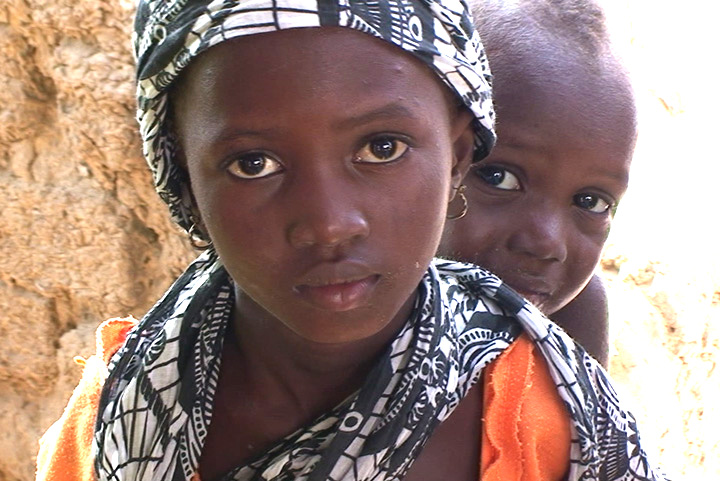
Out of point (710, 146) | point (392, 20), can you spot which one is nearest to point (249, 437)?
point (392, 20)

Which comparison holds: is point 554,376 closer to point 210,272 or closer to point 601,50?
point 210,272

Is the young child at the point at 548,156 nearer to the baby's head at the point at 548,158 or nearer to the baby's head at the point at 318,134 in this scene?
the baby's head at the point at 548,158

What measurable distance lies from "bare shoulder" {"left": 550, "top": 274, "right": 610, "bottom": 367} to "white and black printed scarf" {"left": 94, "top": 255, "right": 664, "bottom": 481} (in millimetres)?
628

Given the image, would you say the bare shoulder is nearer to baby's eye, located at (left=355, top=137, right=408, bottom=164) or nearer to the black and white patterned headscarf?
the black and white patterned headscarf

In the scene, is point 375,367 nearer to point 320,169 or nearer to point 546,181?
point 320,169

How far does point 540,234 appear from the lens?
1.55 m

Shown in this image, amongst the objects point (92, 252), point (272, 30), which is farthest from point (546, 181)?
point (92, 252)

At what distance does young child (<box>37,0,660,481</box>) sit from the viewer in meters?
1.07

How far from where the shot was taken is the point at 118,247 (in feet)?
8.36

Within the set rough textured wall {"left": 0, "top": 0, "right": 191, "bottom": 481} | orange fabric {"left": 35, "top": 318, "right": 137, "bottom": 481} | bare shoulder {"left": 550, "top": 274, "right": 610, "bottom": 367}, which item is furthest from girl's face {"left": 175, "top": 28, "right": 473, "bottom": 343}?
rough textured wall {"left": 0, "top": 0, "right": 191, "bottom": 481}

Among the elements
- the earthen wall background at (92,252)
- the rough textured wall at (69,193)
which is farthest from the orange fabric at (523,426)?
the rough textured wall at (69,193)

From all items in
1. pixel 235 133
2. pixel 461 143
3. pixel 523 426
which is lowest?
pixel 523 426

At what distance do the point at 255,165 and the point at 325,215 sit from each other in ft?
0.37

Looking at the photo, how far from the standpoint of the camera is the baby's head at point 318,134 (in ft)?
3.49
